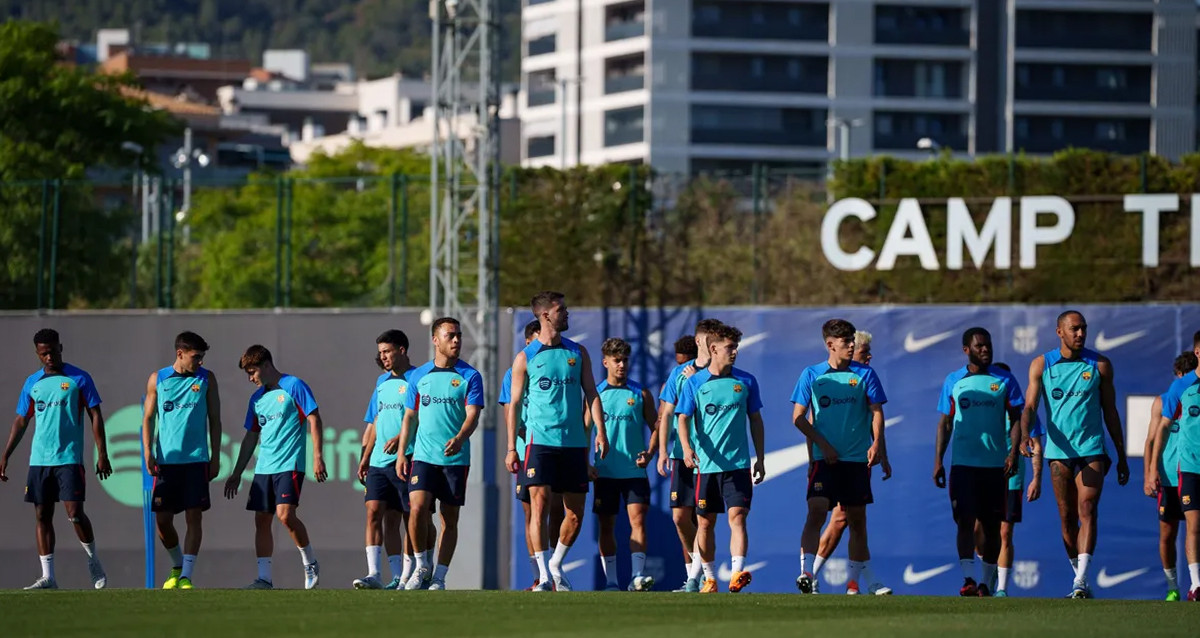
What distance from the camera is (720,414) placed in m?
14.2

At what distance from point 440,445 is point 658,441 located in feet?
7.00

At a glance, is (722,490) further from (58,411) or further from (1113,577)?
(1113,577)

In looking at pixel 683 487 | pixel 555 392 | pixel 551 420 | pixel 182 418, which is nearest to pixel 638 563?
pixel 683 487

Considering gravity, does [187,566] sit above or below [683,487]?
below

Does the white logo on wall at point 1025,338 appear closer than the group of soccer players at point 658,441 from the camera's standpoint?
No

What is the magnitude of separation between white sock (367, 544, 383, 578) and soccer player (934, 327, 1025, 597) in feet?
13.5

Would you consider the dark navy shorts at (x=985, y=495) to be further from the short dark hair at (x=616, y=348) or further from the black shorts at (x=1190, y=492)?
the short dark hair at (x=616, y=348)

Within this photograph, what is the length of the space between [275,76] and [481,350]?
145811 millimetres

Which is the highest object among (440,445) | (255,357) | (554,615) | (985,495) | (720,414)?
(255,357)

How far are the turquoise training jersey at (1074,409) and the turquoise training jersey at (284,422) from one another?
18.0 ft

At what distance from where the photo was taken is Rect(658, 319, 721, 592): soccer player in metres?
14.3

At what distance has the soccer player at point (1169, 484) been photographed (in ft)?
46.6

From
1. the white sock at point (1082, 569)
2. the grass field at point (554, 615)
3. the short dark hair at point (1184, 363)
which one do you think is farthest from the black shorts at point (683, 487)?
the short dark hair at point (1184, 363)

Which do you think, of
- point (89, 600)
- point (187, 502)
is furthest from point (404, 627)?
point (187, 502)
